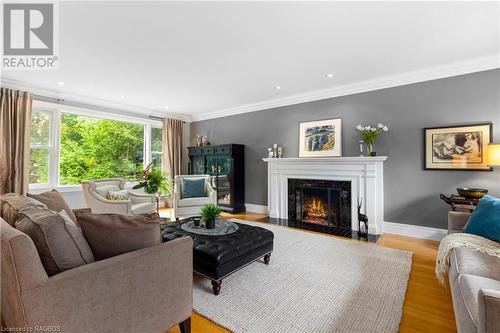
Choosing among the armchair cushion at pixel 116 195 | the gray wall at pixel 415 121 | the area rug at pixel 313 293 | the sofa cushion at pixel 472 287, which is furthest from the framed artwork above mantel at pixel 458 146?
the armchair cushion at pixel 116 195

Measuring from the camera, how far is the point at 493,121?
3.09 m

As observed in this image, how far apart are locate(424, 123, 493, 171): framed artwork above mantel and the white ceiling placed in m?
0.94

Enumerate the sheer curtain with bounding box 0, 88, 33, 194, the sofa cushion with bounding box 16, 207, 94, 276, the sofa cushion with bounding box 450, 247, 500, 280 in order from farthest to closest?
the sheer curtain with bounding box 0, 88, 33, 194 → the sofa cushion with bounding box 450, 247, 500, 280 → the sofa cushion with bounding box 16, 207, 94, 276

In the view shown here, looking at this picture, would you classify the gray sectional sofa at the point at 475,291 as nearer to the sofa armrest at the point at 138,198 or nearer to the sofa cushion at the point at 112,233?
the sofa cushion at the point at 112,233

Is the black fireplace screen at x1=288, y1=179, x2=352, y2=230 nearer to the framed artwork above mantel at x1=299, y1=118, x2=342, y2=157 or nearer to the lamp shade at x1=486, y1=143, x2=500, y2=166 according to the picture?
the framed artwork above mantel at x1=299, y1=118, x2=342, y2=157

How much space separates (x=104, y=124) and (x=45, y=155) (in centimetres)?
142

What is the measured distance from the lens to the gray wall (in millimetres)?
3174

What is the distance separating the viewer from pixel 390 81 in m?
3.77

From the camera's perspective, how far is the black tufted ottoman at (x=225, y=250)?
1996mm

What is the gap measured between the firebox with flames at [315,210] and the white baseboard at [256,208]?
38.5 inches

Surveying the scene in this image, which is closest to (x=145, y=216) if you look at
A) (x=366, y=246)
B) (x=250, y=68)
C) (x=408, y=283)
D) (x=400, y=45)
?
(x=408, y=283)

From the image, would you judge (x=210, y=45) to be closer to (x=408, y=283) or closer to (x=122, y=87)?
(x=122, y=87)

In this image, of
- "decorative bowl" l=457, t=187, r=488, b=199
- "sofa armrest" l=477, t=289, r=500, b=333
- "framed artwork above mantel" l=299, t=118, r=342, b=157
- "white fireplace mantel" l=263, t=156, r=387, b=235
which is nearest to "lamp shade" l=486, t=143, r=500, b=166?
"decorative bowl" l=457, t=187, r=488, b=199

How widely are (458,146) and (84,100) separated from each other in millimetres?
6684
